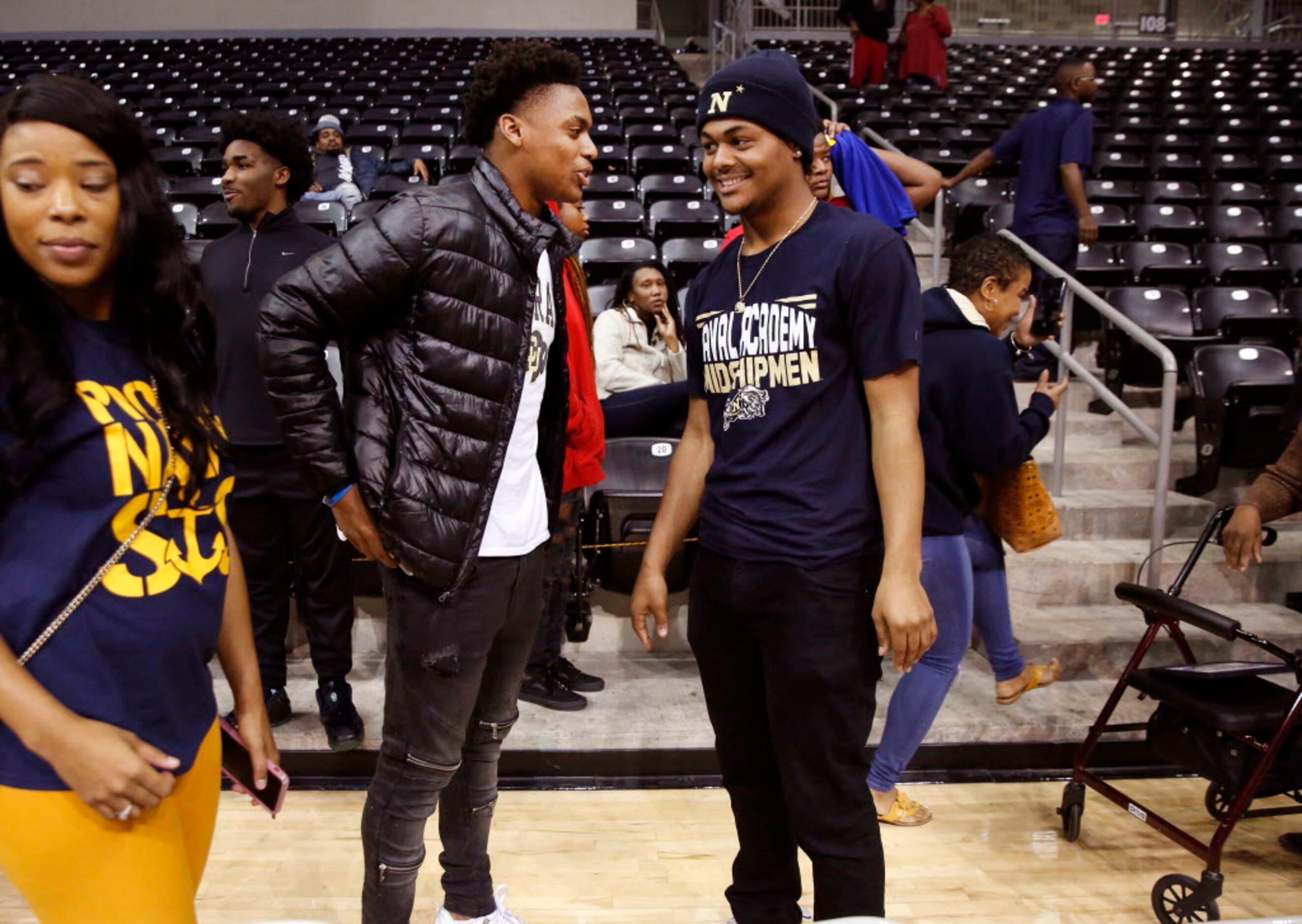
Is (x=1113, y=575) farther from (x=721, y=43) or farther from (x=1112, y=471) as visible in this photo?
(x=721, y=43)

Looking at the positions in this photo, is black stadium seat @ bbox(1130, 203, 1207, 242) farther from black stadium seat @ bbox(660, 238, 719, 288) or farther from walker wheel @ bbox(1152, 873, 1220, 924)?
walker wheel @ bbox(1152, 873, 1220, 924)

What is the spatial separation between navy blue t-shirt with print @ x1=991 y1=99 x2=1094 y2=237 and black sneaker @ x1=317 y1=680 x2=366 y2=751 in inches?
152

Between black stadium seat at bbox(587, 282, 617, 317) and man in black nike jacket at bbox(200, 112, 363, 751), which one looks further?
black stadium seat at bbox(587, 282, 617, 317)

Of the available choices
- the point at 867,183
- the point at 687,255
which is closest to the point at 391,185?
the point at 687,255

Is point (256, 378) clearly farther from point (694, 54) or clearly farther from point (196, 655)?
→ point (694, 54)

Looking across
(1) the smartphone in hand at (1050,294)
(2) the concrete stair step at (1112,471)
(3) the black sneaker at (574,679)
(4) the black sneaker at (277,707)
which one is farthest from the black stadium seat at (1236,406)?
(4) the black sneaker at (277,707)

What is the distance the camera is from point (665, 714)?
10.2 feet

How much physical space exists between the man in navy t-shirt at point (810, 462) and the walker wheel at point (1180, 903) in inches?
36.1

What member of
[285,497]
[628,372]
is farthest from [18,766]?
[628,372]

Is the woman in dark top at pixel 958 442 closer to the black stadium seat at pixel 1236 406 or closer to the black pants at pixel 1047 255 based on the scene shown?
the black stadium seat at pixel 1236 406

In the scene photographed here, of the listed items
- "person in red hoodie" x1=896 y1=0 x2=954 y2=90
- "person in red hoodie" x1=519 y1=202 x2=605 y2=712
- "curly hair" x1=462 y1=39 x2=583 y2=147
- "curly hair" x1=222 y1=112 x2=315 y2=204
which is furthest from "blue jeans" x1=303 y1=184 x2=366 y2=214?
"person in red hoodie" x1=896 y1=0 x2=954 y2=90

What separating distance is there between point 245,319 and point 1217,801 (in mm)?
2829

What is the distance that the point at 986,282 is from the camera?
263 centimetres

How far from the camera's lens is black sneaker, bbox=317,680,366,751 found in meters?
2.85
